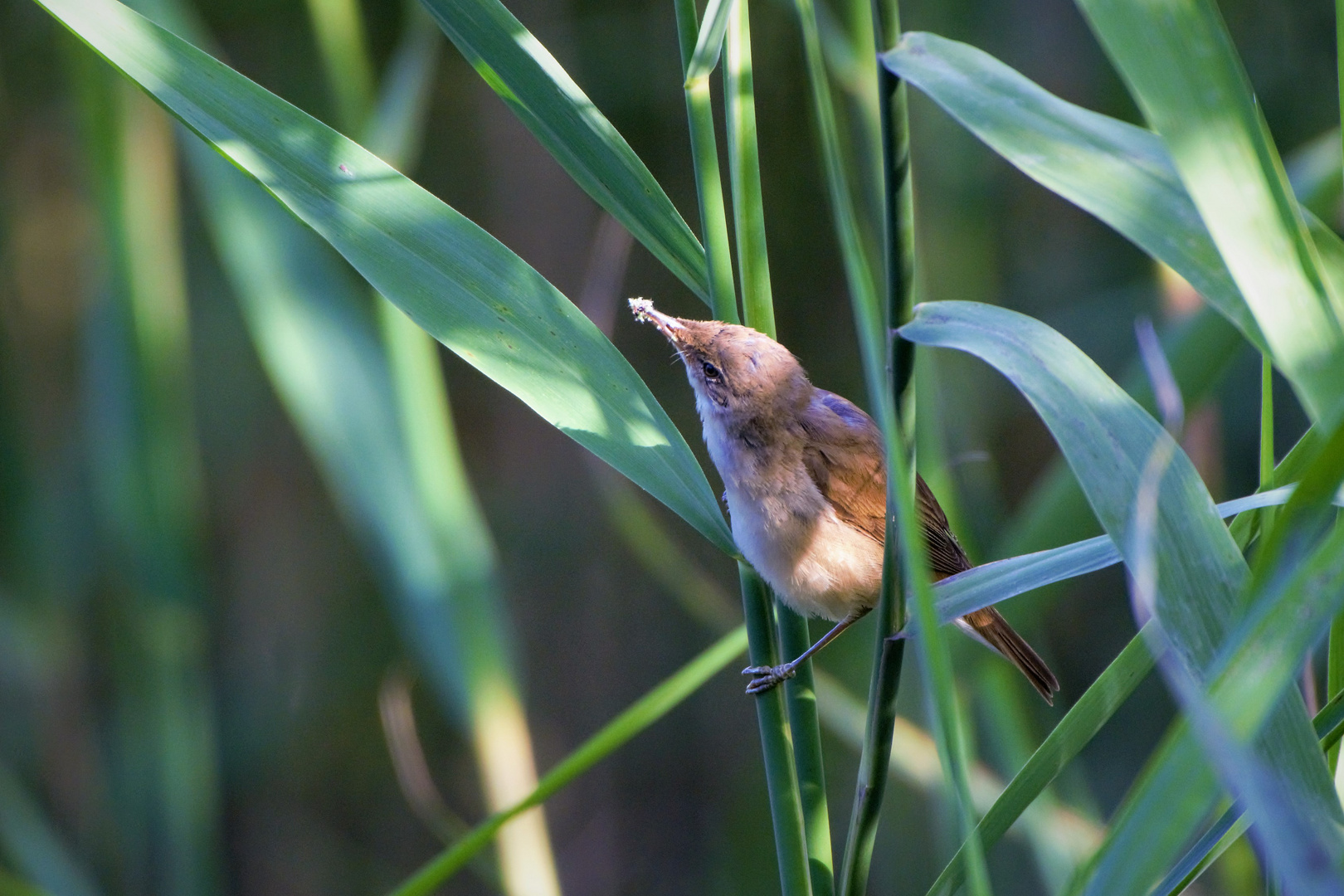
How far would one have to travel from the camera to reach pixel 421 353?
1.59m

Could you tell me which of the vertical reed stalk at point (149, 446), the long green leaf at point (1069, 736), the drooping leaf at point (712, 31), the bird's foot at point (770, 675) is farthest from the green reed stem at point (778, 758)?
the vertical reed stalk at point (149, 446)

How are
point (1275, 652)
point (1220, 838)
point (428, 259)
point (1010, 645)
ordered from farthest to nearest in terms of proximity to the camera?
point (1010, 645), point (428, 259), point (1220, 838), point (1275, 652)

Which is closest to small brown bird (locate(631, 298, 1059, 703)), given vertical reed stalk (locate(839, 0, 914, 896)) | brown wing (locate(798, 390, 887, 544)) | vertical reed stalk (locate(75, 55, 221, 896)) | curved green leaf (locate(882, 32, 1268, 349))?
brown wing (locate(798, 390, 887, 544))

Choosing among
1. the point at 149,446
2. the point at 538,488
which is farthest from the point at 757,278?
the point at 538,488

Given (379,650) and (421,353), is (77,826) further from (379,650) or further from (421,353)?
(421,353)

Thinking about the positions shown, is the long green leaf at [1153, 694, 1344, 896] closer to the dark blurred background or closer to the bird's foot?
the bird's foot

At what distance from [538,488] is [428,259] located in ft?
9.83

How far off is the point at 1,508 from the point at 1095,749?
11.9 feet

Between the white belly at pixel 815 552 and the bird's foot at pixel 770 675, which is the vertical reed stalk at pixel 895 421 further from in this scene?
the white belly at pixel 815 552

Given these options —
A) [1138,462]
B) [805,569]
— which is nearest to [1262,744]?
[1138,462]

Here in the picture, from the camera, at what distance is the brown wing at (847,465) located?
1.75m

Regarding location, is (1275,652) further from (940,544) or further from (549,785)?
(940,544)

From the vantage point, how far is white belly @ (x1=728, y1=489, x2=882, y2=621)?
1418mm

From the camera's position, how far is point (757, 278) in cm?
101
